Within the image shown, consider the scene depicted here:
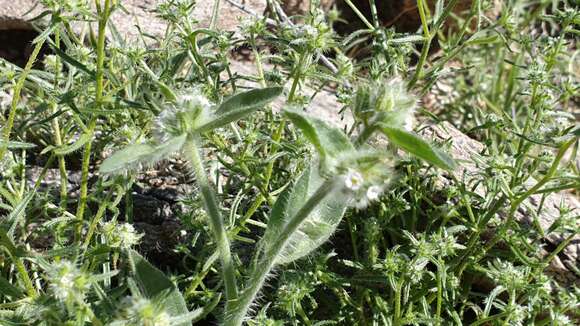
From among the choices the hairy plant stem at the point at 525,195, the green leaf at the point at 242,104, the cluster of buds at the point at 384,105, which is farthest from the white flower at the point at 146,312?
the hairy plant stem at the point at 525,195

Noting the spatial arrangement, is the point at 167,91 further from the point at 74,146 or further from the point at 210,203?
the point at 74,146

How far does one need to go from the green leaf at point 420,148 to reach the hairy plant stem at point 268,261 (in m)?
0.25

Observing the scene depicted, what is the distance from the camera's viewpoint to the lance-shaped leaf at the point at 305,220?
2490 mm

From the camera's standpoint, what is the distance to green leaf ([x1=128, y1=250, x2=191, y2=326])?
98.3 inches

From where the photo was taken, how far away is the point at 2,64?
11.2 feet

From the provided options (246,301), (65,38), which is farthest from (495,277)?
(65,38)

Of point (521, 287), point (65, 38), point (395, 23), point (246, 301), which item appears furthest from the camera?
point (395, 23)

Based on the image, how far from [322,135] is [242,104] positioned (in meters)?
0.35

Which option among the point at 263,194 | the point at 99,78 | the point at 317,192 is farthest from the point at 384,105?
the point at 99,78

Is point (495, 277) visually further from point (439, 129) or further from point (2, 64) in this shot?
point (2, 64)

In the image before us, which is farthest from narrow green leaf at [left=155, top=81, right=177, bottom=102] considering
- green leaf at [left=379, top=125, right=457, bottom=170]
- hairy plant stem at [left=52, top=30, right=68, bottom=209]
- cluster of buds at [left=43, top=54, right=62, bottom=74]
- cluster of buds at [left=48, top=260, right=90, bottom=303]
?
cluster of buds at [left=43, top=54, right=62, bottom=74]

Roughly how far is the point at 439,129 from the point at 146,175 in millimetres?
1779

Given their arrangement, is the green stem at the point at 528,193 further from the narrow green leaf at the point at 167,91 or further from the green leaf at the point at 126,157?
the green leaf at the point at 126,157

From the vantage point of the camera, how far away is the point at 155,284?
2.52 meters
